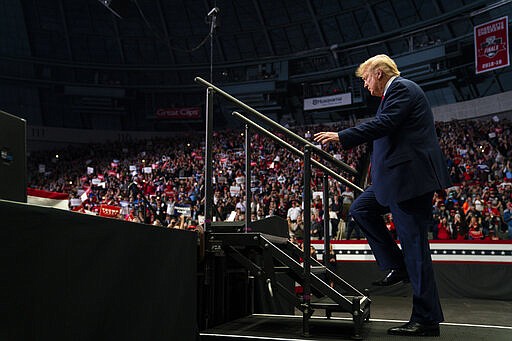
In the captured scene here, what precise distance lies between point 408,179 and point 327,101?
78.9ft

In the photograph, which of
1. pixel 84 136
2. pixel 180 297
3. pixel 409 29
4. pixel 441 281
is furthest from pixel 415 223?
pixel 84 136

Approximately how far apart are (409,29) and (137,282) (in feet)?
80.1

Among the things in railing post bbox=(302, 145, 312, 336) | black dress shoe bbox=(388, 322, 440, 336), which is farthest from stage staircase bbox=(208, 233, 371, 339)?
black dress shoe bbox=(388, 322, 440, 336)

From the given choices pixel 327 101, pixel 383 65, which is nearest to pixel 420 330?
pixel 383 65

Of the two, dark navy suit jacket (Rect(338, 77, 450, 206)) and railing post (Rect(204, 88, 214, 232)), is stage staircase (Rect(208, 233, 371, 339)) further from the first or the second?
dark navy suit jacket (Rect(338, 77, 450, 206))

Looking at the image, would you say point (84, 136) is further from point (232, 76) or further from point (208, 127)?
point (208, 127)

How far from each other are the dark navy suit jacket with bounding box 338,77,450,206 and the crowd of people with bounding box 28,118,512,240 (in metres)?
1.31

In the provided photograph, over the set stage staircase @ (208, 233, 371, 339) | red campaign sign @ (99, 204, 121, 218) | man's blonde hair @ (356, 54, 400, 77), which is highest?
man's blonde hair @ (356, 54, 400, 77)

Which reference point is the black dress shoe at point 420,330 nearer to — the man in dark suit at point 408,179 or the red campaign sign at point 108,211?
the man in dark suit at point 408,179

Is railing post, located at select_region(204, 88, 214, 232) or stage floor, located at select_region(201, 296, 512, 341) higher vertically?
railing post, located at select_region(204, 88, 214, 232)

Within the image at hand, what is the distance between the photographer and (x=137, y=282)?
2443 millimetres

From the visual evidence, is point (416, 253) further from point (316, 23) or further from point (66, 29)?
point (66, 29)

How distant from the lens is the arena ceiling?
84.6 feet

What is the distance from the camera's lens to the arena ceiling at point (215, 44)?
1015 inches
